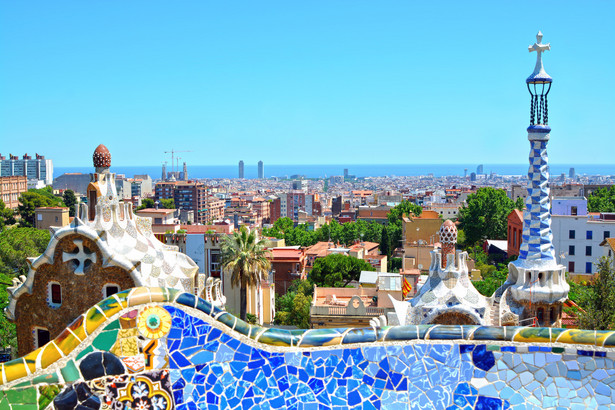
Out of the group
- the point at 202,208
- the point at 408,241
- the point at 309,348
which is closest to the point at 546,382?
the point at 309,348

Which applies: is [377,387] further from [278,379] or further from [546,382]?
[546,382]

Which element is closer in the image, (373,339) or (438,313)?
(373,339)

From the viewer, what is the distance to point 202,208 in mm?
125062

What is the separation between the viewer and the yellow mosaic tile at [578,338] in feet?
16.8

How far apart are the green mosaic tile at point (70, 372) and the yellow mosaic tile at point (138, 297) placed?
0.62 metres

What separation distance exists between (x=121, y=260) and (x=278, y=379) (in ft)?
25.5

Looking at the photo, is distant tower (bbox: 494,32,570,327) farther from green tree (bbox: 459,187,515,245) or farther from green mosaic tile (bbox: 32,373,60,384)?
green tree (bbox: 459,187,515,245)

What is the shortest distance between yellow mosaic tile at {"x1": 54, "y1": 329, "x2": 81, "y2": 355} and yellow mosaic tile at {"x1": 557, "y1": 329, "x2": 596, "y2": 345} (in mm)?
3863

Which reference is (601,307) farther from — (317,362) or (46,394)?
(46,394)

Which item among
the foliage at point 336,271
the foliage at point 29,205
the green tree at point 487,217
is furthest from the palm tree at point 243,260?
the foliage at point 29,205

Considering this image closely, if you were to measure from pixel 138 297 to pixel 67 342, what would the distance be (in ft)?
2.03

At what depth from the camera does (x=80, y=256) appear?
39.7ft

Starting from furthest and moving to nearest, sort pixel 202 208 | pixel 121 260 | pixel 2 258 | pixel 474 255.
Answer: pixel 202 208 < pixel 474 255 < pixel 2 258 < pixel 121 260

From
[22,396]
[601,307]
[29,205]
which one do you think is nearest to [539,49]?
[601,307]
